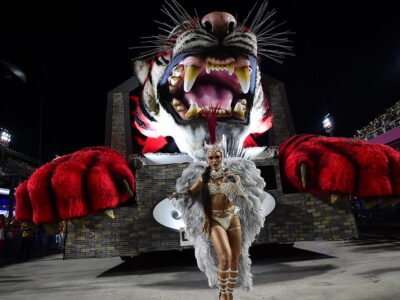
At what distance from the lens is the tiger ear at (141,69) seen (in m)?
5.55

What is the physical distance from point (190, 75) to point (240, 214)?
1.88 m

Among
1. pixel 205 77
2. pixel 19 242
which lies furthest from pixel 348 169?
pixel 19 242

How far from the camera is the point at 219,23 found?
4098 millimetres

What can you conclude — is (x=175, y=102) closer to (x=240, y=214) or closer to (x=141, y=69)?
(x=141, y=69)

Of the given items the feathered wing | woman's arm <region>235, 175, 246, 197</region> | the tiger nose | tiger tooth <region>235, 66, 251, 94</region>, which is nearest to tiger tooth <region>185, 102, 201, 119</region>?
tiger tooth <region>235, 66, 251, 94</region>

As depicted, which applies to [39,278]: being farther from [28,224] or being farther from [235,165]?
[235,165]

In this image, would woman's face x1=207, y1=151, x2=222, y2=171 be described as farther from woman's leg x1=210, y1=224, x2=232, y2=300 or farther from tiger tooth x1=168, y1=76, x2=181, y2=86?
tiger tooth x1=168, y1=76, x2=181, y2=86

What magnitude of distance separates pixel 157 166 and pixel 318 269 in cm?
266

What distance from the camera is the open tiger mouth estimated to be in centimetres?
436

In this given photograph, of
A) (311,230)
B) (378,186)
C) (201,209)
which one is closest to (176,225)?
→ (201,209)

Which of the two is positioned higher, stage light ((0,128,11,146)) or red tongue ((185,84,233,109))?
stage light ((0,128,11,146))

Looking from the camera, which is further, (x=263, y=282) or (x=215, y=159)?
(x=263, y=282)

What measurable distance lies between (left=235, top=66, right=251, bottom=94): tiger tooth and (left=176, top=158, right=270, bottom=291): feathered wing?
1.36m

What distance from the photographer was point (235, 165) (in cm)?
341
